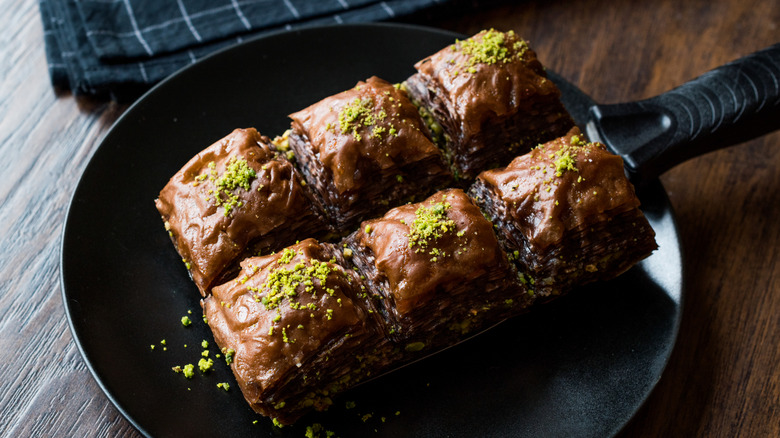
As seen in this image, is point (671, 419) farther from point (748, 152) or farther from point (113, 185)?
point (113, 185)

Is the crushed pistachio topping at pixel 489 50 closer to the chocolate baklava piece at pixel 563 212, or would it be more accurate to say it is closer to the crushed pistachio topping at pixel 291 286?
the chocolate baklava piece at pixel 563 212

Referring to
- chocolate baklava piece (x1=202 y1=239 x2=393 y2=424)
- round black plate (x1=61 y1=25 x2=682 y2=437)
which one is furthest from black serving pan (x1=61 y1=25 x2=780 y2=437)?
chocolate baklava piece (x1=202 y1=239 x2=393 y2=424)

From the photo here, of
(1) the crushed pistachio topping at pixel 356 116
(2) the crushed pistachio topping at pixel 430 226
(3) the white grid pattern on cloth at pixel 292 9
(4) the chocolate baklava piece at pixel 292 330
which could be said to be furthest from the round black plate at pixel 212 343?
(3) the white grid pattern on cloth at pixel 292 9

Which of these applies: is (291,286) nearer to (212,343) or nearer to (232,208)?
(232,208)

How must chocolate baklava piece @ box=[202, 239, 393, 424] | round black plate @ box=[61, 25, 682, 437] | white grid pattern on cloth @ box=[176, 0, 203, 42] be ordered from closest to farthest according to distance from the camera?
chocolate baklava piece @ box=[202, 239, 393, 424] < round black plate @ box=[61, 25, 682, 437] < white grid pattern on cloth @ box=[176, 0, 203, 42]

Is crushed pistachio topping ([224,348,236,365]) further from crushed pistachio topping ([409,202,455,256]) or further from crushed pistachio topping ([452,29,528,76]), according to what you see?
crushed pistachio topping ([452,29,528,76])

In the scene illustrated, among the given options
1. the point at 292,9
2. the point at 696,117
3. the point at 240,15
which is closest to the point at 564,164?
the point at 696,117
